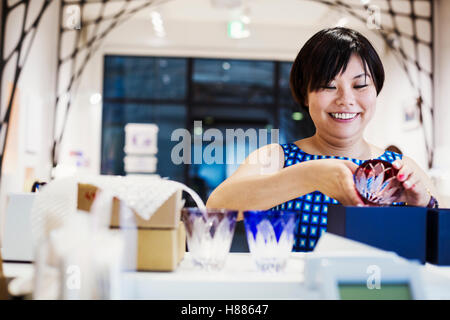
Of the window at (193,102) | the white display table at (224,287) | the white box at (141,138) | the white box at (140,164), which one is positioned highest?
the window at (193,102)

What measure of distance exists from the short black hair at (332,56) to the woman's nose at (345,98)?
0.14ft

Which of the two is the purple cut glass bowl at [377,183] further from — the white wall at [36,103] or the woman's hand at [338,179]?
the white wall at [36,103]

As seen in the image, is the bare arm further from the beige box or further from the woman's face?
the beige box

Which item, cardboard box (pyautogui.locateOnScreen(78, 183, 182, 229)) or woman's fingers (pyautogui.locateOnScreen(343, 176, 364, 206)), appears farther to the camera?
woman's fingers (pyautogui.locateOnScreen(343, 176, 364, 206))

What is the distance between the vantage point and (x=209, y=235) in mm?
692

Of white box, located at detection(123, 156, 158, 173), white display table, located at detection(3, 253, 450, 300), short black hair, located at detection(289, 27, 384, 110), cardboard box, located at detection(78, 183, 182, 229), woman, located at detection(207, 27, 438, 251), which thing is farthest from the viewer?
white box, located at detection(123, 156, 158, 173)

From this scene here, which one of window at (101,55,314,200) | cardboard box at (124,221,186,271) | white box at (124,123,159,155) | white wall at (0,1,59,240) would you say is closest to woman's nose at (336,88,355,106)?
cardboard box at (124,221,186,271)

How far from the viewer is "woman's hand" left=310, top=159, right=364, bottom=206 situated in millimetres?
798

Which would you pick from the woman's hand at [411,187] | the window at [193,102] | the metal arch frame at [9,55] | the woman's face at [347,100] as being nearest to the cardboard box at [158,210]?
the woman's hand at [411,187]

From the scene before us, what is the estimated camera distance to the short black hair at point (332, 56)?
1.08 metres

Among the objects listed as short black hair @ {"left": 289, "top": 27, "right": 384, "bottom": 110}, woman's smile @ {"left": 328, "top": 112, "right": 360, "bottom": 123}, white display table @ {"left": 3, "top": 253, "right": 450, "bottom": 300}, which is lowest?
white display table @ {"left": 3, "top": 253, "right": 450, "bottom": 300}

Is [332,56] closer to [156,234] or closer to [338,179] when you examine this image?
[338,179]

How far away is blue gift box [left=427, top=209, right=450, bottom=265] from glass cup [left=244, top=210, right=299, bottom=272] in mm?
262

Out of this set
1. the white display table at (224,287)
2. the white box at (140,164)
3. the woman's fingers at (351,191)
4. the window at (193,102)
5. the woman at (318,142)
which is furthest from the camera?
the window at (193,102)
